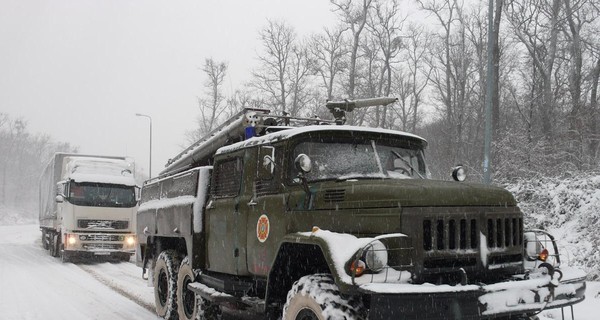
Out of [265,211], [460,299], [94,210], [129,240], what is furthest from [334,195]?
[94,210]

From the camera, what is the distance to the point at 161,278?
866 centimetres

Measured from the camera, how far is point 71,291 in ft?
34.6

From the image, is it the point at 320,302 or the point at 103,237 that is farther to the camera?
the point at 103,237

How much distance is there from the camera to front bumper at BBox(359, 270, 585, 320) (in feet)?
12.7

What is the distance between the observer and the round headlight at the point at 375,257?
4.07m

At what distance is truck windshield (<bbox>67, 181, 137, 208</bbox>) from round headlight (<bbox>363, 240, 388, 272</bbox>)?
49.8 feet

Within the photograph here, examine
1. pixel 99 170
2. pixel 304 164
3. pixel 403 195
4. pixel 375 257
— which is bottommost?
pixel 375 257

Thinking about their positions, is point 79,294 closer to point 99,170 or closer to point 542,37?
point 99,170

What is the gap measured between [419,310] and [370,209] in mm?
965

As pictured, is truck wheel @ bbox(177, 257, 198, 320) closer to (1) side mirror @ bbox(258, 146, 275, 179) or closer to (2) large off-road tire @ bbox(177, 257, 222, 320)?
(2) large off-road tire @ bbox(177, 257, 222, 320)

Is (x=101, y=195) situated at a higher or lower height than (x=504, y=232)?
higher

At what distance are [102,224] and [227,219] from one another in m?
12.3

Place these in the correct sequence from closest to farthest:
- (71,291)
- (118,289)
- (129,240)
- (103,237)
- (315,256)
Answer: (315,256) → (71,291) → (118,289) → (103,237) → (129,240)

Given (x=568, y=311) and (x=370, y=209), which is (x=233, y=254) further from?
(x=568, y=311)
